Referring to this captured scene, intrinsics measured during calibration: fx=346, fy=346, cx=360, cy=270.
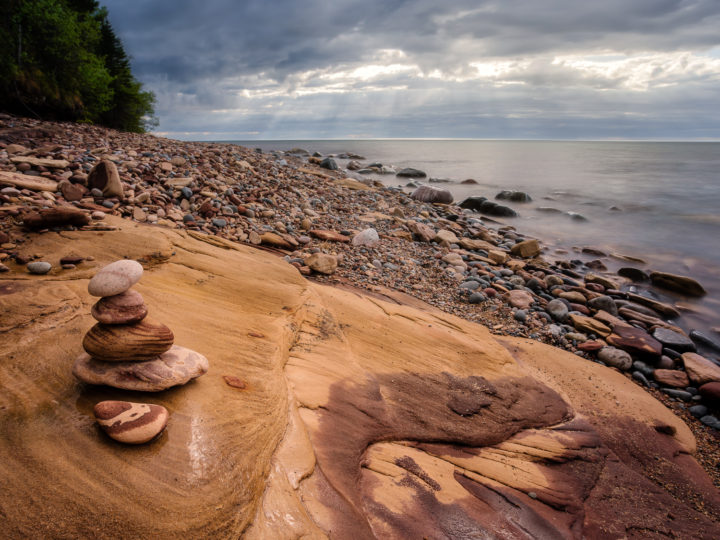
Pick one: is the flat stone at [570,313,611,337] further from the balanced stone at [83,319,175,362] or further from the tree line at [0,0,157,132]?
the tree line at [0,0,157,132]

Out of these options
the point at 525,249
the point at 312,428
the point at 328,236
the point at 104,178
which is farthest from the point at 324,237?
the point at 525,249

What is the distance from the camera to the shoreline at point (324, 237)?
585 centimetres

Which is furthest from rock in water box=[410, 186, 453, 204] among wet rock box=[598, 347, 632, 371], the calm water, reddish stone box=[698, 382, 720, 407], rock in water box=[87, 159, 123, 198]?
rock in water box=[87, 159, 123, 198]

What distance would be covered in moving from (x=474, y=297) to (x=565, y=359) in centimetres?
197

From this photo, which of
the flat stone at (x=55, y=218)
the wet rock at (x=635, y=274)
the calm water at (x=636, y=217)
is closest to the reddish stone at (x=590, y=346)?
the calm water at (x=636, y=217)

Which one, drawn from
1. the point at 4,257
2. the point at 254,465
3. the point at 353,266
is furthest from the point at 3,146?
the point at 254,465

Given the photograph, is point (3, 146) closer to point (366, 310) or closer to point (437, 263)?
point (366, 310)

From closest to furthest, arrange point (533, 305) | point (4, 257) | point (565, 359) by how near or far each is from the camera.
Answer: point (4, 257) < point (565, 359) < point (533, 305)

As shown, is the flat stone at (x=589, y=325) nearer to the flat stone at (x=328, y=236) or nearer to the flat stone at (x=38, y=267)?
the flat stone at (x=328, y=236)

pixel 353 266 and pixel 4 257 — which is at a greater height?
pixel 4 257

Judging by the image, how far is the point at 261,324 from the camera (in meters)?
4.07

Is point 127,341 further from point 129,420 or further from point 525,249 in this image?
point 525,249

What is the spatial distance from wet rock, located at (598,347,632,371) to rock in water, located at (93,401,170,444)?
7.02 metres

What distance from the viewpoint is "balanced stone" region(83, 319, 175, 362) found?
2496 mm
